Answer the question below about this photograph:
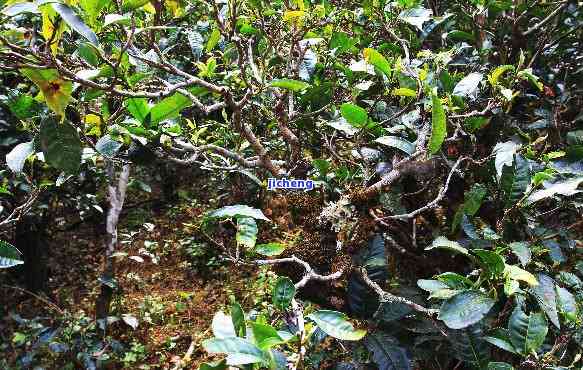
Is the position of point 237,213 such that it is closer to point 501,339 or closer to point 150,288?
point 501,339

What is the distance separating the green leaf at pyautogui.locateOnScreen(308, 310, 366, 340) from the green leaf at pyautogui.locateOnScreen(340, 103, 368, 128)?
588 mm

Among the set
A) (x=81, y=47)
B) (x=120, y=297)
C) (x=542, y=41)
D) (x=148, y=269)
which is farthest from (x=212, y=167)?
(x=148, y=269)

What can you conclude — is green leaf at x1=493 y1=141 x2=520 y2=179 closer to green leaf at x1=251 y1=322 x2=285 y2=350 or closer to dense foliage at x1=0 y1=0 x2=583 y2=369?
dense foliage at x1=0 y1=0 x2=583 y2=369

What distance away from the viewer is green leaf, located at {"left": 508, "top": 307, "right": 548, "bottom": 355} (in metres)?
1.06

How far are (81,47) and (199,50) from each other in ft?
1.73

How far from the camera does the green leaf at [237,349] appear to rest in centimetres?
75

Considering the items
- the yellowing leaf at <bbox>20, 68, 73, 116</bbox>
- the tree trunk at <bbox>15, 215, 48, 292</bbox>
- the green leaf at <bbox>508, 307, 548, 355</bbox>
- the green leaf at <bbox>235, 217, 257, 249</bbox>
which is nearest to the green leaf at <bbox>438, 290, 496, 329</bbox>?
the green leaf at <bbox>508, 307, 548, 355</bbox>

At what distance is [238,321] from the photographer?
0.88 m

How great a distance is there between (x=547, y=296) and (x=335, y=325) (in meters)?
0.55

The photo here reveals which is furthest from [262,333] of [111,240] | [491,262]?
[111,240]

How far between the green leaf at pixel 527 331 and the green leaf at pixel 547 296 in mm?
30

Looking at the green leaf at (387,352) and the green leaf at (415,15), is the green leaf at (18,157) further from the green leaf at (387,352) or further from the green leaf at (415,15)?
the green leaf at (415,15)

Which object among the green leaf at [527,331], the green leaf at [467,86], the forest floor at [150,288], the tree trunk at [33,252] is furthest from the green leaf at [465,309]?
the tree trunk at [33,252]

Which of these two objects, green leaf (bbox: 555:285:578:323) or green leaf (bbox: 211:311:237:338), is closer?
green leaf (bbox: 211:311:237:338)
